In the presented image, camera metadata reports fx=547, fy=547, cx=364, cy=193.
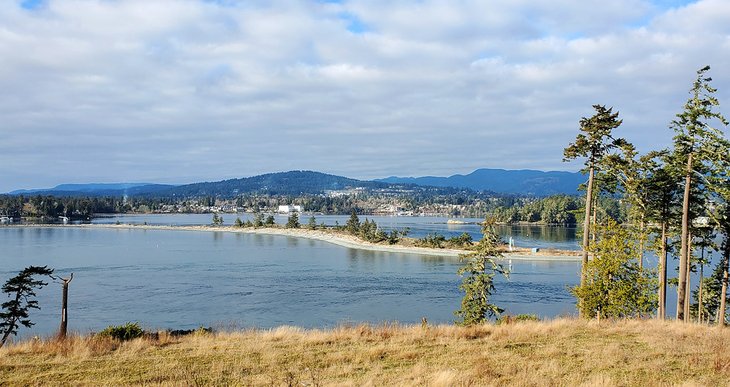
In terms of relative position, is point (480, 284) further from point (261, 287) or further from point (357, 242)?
point (357, 242)

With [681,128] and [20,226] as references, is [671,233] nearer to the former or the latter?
[681,128]

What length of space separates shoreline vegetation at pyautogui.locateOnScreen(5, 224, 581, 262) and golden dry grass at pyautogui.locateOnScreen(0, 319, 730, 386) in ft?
222

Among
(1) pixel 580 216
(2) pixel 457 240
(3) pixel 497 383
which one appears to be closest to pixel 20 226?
(2) pixel 457 240

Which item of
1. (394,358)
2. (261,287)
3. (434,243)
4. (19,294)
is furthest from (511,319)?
(434,243)

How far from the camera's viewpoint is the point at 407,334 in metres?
13.4

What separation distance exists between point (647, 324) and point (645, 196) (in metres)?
12.1

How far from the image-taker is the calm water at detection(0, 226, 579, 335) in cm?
3966

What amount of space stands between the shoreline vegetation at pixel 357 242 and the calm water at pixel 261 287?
4935 millimetres

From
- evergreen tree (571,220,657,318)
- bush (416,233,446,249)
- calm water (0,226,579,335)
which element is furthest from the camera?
bush (416,233,446,249)

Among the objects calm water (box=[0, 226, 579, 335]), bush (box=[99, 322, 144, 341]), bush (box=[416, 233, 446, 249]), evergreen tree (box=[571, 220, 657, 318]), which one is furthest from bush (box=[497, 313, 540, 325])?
bush (box=[416, 233, 446, 249])

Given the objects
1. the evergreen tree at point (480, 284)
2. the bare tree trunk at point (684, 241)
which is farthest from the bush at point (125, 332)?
the bare tree trunk at point (684, 241)

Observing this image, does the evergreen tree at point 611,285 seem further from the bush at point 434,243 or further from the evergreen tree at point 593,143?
the bush at point 434,243

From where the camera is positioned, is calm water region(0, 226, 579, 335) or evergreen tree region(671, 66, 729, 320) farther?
calm water region(0, 226, 579, 335)

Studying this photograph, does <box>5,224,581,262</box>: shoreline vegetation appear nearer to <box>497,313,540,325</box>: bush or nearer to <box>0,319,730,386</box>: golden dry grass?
<box>497,313,540,325</box>: bush
